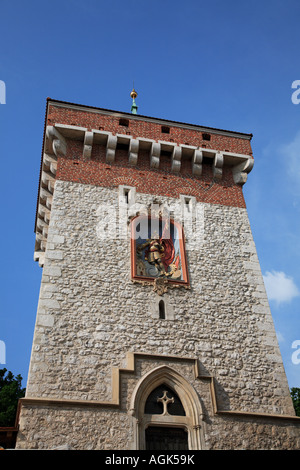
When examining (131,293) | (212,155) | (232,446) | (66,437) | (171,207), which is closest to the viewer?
(66,437)

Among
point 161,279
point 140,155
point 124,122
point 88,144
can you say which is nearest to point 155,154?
point 140,155

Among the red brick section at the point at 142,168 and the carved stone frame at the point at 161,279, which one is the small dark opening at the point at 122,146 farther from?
the carved stone frame at the point at 161,279

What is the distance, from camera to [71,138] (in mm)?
13195

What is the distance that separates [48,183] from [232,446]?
805 cm

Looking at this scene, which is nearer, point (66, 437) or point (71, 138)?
point (66, 437)

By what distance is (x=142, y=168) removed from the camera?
13.2 m

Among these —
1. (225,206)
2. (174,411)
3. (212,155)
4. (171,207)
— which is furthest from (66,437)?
(212,155)

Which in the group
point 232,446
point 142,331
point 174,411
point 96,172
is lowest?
point 232,446

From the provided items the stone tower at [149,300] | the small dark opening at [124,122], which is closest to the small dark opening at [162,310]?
the stone tower at [149,300]

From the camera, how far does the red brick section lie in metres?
12.7

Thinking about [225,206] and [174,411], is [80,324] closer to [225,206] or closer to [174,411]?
[174,411]

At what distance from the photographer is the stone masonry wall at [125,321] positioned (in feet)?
29.7

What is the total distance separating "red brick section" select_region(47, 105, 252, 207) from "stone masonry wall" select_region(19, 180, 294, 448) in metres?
0.53

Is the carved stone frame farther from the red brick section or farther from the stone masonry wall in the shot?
the red brick section
